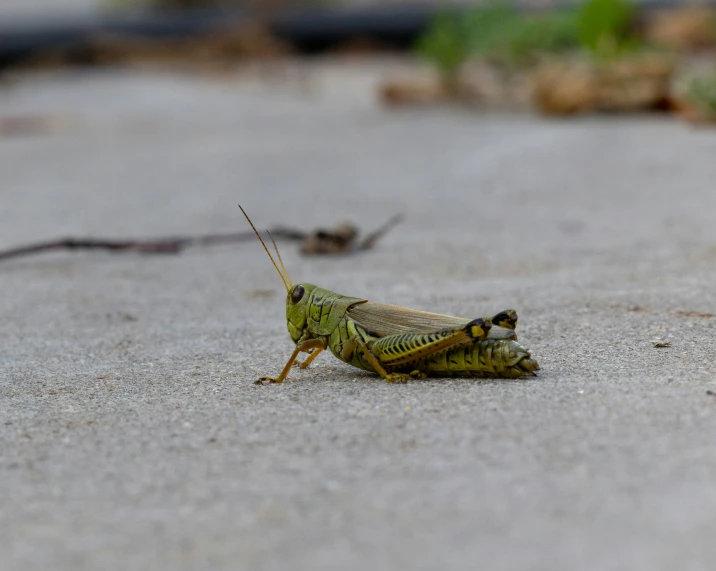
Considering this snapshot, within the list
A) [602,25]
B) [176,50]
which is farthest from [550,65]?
[176,50]

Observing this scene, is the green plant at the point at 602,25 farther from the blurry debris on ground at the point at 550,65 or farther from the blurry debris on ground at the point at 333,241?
the blurry debris on ground at the point at 333,241

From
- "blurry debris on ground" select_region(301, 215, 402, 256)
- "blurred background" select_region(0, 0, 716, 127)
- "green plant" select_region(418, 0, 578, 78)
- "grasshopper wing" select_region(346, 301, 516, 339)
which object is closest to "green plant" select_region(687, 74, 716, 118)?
"blurred background" select_region(0, 0, 716, 127)

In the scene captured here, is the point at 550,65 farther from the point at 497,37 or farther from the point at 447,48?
the point at 447,48

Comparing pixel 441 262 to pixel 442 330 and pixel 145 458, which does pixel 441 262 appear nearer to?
pixel 442 330

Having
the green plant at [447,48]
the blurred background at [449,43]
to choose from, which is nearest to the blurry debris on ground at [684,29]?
the blurred background at [449,43]

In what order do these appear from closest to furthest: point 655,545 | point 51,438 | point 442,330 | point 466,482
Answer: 1. point 655,545
2. point 466,482
3. point 51,438
4. point 442,330

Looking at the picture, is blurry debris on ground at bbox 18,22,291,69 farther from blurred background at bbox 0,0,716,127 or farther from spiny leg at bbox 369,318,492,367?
spiny leg at bbox 369,318,492,367

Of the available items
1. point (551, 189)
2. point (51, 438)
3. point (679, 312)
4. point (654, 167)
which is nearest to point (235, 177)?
point (551, 189)
